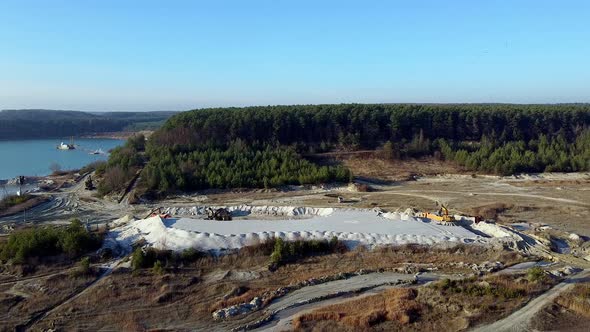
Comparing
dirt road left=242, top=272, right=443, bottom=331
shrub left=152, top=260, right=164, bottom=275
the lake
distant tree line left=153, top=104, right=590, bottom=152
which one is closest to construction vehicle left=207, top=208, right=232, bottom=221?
shrub left=152, top=260, right=164, bottom=275

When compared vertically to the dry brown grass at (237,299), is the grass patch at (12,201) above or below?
above

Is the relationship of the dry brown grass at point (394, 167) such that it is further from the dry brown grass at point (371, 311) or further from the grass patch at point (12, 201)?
the dry brown grass at point (371, 311)

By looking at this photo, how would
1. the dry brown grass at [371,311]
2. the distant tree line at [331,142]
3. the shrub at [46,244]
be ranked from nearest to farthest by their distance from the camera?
the dry brown grass at [371,311], the shrub at [46,244], the distant tree line at [331,142]

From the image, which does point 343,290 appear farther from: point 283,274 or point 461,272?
point 461,272

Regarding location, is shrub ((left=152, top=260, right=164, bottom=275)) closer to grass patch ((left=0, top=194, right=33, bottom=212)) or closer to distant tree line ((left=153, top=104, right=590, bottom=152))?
grass patch ((left=0, top=194, right=33, bottom=212))

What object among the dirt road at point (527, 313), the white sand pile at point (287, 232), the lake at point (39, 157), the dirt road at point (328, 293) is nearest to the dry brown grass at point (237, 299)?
the dirt road at point (328, 293)
